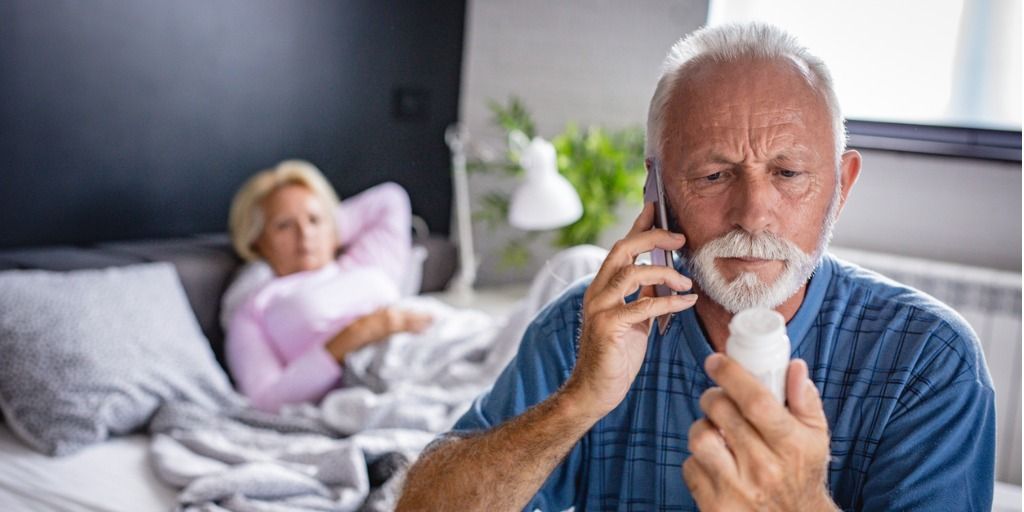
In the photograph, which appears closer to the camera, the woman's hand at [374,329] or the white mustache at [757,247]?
the white mustache at [757,247]

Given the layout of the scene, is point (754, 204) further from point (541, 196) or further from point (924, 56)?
point (924, 56)

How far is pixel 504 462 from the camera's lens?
121cm

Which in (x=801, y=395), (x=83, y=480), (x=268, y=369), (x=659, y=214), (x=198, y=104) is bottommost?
(x=83, y=480)

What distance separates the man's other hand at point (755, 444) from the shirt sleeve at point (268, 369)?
1873 millimetres

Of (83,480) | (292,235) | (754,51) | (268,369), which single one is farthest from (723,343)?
(292,235)

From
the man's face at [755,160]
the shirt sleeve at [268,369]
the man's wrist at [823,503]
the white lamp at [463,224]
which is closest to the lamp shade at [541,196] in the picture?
the white lamp at [463,224]

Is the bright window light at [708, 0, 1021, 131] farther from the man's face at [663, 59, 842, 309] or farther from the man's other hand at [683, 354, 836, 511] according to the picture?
the man's other hand at [683, 354, 836, 511]

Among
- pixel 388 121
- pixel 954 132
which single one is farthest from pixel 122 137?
pixel 954 132

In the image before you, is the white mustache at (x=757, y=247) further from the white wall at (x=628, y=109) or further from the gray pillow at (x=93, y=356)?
the white wall at (x=628, y=109)

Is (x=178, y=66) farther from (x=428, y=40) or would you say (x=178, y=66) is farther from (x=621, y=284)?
(x=621, y=284)

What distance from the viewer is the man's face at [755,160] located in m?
1.21

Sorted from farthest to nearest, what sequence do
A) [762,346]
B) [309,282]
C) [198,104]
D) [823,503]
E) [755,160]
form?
[198,104] → [309,282] → [755,160] → [823,503] → [762,346]

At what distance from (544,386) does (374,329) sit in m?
1.48

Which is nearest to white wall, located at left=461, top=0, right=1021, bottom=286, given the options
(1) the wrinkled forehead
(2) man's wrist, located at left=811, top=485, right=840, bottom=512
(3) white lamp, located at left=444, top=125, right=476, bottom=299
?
(3) white lamp, located at left=444, top=125, right=476, bottom=299
